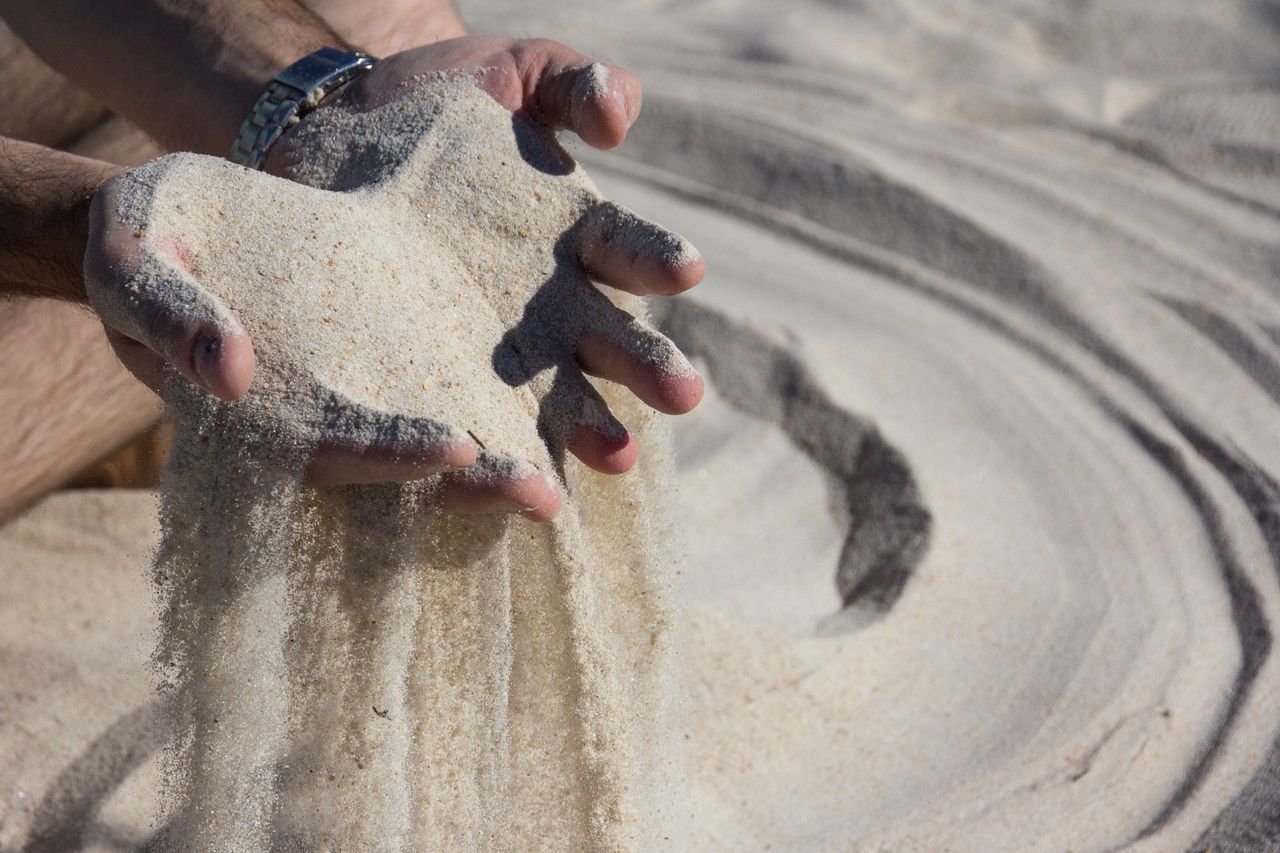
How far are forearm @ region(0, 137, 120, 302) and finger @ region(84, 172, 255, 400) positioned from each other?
0.27m

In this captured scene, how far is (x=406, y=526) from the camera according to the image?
1.11m

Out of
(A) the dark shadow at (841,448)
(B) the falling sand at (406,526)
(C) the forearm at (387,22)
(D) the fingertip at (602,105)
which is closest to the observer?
(B) the falling sand at (406,526)

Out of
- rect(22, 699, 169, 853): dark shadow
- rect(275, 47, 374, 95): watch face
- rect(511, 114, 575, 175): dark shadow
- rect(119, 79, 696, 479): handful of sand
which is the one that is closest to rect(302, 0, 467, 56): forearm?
rect(275, 47, 374, 95): watch face

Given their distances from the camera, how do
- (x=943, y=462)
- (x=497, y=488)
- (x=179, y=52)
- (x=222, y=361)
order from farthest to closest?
(x=943, y=462) → (x=179, y=52) → (x=497, y=488) → (x=222, y=361)

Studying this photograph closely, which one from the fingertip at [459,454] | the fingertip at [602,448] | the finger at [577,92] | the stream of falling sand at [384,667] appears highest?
the finger at [577,92]

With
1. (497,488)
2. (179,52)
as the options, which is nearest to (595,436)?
(497,488)

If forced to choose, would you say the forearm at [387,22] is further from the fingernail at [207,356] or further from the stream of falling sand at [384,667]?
the fingernail at [207,356]

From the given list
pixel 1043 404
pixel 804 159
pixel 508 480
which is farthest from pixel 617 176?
pixel 508 480

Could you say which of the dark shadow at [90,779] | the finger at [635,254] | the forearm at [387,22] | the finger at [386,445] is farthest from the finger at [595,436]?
the forearm at [387,22]

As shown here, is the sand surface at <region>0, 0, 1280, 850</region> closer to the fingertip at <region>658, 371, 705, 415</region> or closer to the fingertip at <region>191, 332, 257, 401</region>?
the fingertip at <region>658, 371, 705, 415</region>

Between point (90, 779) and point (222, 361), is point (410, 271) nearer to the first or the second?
point (222, 361)

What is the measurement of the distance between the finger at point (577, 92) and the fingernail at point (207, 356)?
57cm

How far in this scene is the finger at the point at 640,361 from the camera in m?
1.24

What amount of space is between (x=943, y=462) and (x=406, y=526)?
128cm
